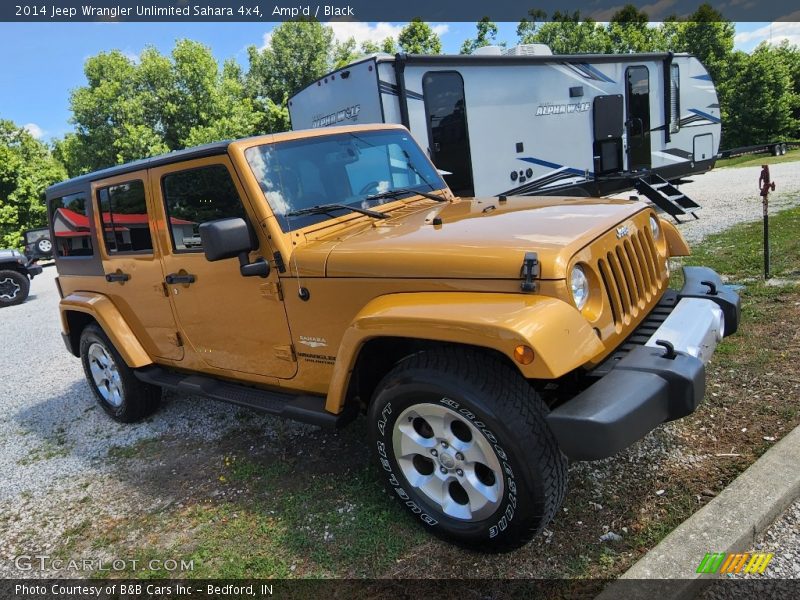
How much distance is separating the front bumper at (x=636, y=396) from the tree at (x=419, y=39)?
112 ft

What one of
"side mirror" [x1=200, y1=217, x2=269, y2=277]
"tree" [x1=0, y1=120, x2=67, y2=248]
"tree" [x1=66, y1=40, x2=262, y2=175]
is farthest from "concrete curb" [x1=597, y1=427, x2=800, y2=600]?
"tree" [x1=66, y1=40, x2=262, y2=175]

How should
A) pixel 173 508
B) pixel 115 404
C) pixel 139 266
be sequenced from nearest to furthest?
1. pixel 173 508
2. pixel 139 266
3. pixel 115 404

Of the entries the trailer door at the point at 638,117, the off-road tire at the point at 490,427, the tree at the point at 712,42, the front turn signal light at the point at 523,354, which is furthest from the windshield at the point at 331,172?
the tree at the point at 712,42

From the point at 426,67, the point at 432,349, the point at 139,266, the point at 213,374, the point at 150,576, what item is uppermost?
the point at 426,67

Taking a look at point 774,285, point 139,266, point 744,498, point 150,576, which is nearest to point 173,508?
point 150,576

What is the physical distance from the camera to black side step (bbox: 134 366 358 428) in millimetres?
2977

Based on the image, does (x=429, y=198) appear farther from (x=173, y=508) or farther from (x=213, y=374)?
(x=173, y=508)

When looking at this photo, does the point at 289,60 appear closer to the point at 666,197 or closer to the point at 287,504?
the point at 666,197

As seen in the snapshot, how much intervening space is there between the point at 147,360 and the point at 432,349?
262cm

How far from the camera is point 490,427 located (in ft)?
7.63

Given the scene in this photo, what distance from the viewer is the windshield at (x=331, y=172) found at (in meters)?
3.19

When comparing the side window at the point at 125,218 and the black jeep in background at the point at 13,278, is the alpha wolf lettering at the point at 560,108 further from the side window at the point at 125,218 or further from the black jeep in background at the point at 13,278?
the black jeep in background at the point at 13,278

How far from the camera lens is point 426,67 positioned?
762 cm

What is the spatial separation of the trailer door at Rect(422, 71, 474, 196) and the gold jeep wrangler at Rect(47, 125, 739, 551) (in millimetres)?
4064
